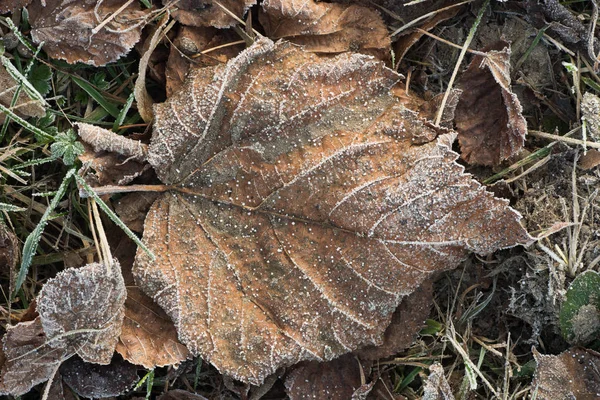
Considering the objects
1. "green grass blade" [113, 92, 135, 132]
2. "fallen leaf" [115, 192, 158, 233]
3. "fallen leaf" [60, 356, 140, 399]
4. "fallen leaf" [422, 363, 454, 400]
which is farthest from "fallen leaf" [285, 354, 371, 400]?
"green grass blade" [113, 92, 135, 132]

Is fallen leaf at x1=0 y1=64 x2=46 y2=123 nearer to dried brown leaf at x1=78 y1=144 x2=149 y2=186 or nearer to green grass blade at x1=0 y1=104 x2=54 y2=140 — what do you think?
green grass blade at x1=0 y1=104 x2=54 y2=140

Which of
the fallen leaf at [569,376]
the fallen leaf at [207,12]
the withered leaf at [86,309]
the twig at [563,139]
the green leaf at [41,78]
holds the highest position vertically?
the fallen leaf at [207,12]

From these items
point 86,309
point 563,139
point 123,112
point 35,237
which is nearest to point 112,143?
point 123,112

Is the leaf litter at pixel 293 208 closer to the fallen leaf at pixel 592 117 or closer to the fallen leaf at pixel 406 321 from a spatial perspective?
the fallen leaf at pixel 406 321

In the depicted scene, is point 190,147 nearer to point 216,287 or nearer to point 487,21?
point 216,287

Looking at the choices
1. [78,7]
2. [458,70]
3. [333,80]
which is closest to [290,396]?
[333,80]

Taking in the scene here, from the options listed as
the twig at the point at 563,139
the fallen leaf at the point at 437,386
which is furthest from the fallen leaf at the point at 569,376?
the twig at the point at 563,139

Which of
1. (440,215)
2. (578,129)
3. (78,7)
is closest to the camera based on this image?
(440,215)
